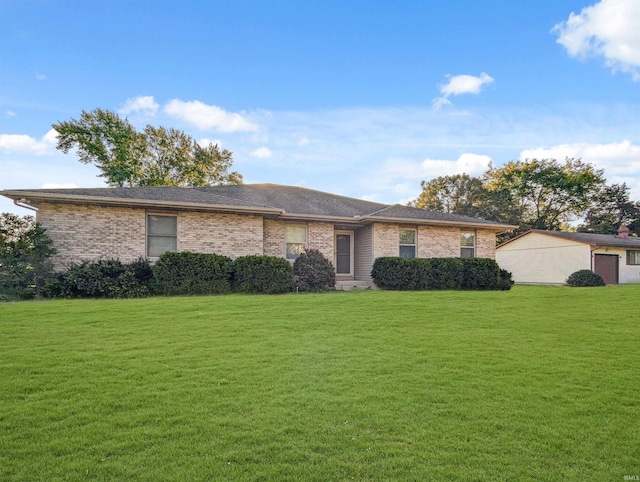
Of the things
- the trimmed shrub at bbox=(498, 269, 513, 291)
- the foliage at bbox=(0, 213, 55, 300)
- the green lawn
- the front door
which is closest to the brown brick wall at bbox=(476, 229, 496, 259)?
the trimmed shrub at bbox=(498, 269, 513, 291)

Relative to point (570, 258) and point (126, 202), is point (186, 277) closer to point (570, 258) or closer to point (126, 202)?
point (126, 202)

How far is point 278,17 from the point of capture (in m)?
13.3

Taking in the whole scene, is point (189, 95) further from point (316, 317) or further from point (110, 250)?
point (316, 317)

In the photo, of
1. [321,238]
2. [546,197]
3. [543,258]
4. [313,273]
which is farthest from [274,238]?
[546,197]

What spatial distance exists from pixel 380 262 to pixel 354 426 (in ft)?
38.7

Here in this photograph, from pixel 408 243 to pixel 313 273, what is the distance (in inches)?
212

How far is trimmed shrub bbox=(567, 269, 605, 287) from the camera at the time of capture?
2122 centimetres

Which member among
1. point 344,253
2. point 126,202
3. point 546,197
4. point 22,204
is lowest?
point 344,253

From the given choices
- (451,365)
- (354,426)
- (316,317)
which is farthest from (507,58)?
(354,426)

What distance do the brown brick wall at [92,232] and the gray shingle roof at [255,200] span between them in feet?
1.22

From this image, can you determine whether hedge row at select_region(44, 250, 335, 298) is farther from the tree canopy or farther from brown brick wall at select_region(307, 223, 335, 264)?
the tree canopy

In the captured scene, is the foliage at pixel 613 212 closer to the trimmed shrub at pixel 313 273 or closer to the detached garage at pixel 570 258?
the detached garage at pixel 570 258

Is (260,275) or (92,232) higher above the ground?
(92,232)

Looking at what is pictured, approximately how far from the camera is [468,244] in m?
17.5
